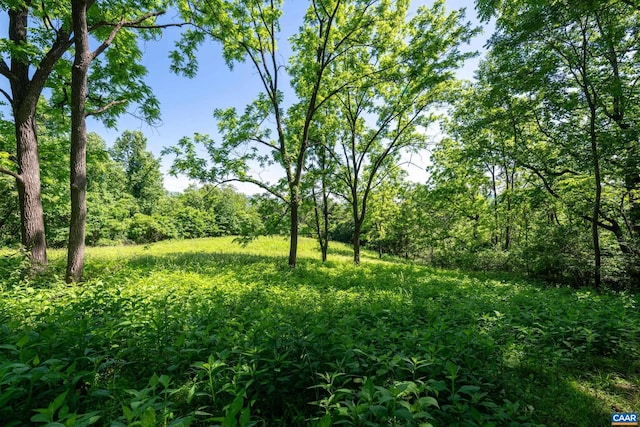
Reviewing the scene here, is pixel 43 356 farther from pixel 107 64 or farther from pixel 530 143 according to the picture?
pixel 530 143

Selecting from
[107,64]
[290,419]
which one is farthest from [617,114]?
[107,64]

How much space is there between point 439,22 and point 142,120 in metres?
12.0

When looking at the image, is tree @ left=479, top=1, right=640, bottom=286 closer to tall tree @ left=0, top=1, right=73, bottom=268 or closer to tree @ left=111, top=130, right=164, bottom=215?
tall tree @ left=0, top=1, right=73, bottom=268

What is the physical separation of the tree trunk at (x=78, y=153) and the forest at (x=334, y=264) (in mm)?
43

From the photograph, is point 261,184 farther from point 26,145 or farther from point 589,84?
point 589,84

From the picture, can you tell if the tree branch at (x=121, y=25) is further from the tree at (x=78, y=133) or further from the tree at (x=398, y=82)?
the tree at (x=398, y=82)

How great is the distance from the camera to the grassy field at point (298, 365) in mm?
1777

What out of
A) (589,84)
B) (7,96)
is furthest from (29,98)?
(589,84)

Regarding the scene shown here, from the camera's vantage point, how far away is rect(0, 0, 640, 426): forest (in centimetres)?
223

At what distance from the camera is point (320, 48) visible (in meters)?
10.3

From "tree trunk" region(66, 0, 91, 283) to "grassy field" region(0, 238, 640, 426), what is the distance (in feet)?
3.72

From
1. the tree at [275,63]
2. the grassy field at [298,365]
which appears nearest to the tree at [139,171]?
the tree at [275,63]

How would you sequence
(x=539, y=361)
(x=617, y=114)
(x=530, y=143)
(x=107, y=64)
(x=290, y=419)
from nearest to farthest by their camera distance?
(x=290, y=419) < (x=539, y=361) < (x=107, y=64) < (x=617, y=114) < (x=530, y=143)

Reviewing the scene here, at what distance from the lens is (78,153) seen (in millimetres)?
6090
